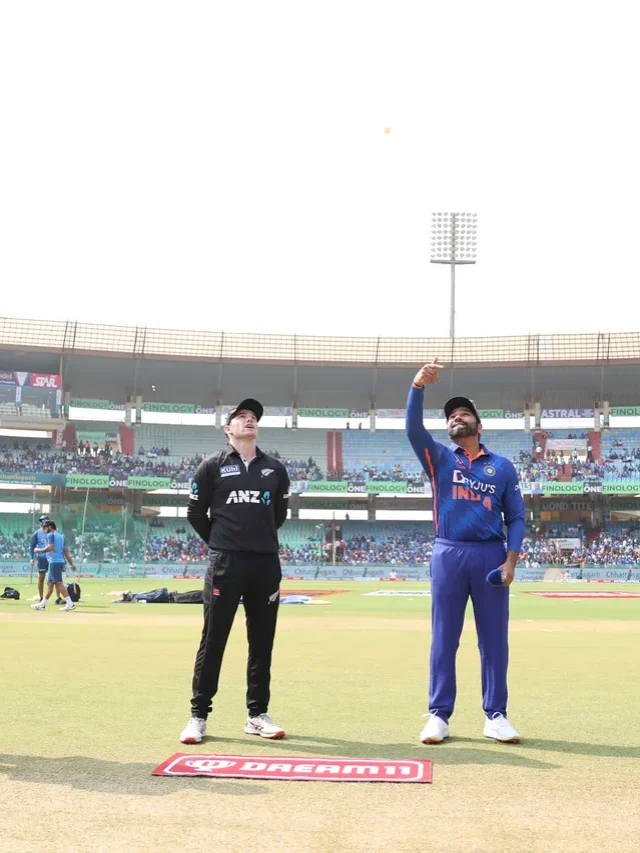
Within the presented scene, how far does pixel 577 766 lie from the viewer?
5395 mm

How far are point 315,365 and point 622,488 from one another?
21.4 m

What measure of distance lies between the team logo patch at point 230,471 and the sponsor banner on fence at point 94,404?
6079cm

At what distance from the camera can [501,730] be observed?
6.20 meters

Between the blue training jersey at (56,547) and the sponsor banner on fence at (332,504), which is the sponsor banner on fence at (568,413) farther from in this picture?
the blue training jersey at (56,547)

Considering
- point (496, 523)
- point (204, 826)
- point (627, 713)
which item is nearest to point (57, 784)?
point (204, 826)

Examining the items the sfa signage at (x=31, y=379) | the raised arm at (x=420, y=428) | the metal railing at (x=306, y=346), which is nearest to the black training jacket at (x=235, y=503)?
the raised arm at (x=420, y=428)

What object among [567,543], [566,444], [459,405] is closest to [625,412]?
[566,444]

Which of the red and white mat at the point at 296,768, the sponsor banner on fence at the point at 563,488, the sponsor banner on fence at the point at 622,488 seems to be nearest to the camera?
the red and white mat at the point at 296,768

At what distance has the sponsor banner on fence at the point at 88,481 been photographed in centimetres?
5900

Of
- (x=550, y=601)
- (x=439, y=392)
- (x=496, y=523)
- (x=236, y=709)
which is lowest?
(x=550, y=601)

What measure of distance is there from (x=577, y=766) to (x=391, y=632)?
34.9ft

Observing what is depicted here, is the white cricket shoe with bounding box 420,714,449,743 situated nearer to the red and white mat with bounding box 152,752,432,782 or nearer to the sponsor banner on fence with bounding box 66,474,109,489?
the red and white mat with bounding box 152,752,432,782

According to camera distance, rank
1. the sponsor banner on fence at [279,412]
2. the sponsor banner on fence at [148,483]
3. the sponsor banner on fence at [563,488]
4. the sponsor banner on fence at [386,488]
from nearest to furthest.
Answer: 1. the sponsor banner on fence at [563,488]
2. the sponsor banner on fence at [148,483]
3. the sponsor banner on fence at [386,488]
4. the sponsor banner on fence at [279,412]

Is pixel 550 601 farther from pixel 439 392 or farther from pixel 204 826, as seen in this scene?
pixel 439 392
